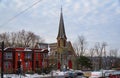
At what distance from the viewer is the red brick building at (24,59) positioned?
220 feet

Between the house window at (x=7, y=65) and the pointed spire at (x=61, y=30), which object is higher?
the pointed spire at (x=61, y=30)

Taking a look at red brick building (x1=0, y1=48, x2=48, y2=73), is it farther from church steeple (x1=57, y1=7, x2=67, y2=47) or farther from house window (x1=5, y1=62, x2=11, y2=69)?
church steeple (x1=57, y1=7, x2=67, y2=47)

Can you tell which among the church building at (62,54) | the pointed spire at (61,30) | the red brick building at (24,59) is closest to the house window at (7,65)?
the red brick building at (24,59)

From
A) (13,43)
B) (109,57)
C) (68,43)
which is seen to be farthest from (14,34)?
(109,57)

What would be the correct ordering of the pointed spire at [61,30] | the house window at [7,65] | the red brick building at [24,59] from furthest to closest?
the pointed spire at [61,30] < the red brick building at [24,59] < the house window at [7,65]

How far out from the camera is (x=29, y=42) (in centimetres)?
10575

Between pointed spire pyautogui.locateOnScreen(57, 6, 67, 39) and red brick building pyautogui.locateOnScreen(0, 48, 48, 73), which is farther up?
A: pointed spire pyautogui.locateOnScreen(57, 6, 67, 39)

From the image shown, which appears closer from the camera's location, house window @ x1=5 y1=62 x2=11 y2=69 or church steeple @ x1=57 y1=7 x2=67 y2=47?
house window @ x1=5 y1=62 x2=11 y2=69

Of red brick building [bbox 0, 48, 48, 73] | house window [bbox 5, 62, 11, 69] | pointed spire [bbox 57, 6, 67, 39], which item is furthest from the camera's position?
pointed spire [bbox 57, 6, 67, 39]

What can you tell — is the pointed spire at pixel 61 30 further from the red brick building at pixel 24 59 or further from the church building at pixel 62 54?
the red brick building at pixel 24 59

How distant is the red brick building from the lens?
67.1 metres

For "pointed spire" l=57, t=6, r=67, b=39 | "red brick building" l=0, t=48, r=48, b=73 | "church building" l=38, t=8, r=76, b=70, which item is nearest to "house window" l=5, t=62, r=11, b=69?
"red brick building" l=0, t=48, r=48, b=73

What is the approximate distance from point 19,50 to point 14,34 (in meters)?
36.9

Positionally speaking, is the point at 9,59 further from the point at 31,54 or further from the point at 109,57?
the point at 109,57
